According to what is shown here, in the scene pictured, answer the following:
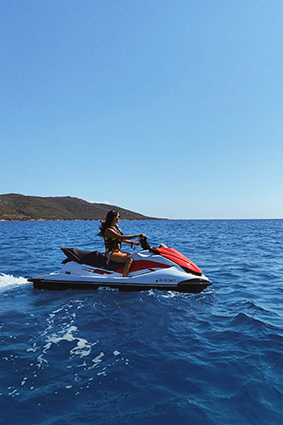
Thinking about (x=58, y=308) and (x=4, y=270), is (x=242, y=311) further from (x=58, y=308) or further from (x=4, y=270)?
(x=4, y=270)

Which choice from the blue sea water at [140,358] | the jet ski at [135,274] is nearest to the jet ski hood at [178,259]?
the jet ski at [135,274]

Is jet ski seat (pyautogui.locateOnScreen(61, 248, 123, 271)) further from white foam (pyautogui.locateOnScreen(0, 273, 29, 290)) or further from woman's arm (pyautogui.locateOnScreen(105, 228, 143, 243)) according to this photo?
white foam (pyautogui.locateOnScreen(0, 273, 29, 290))

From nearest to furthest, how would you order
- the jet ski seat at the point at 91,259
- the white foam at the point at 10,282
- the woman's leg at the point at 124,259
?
1. the woman's leg at the point at 124,259
2. the jet ski seat at the point at 91,259
3. the white foam at the point at 10,282

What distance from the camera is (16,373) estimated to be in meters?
3.90

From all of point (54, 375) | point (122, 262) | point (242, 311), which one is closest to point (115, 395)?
point (54, 375)

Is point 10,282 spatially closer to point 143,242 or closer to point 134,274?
point 134,274

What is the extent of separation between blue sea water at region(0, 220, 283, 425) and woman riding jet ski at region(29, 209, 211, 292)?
0.99 ft

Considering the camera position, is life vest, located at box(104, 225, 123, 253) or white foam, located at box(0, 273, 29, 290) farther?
white foam, located at box(0, 273, 29, 290)

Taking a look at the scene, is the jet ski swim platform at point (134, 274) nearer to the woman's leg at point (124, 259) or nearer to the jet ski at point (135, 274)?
the jet ski at point (135, 274)

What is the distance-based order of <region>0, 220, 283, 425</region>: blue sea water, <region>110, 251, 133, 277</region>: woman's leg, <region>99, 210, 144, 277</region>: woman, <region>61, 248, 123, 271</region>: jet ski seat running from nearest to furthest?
<region>0, 220, 283, 425</region>: blue sea water → <region>99, 210, 144, 277</region>: woman → <region>110, 251, 133, 277</region>: woman's leg → <region>61, 248, 123, 271</region>: jet ski seat

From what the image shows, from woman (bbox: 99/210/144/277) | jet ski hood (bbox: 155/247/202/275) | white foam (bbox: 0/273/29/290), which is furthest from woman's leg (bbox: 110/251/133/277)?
white foam (bbox: 0/273/29/290)

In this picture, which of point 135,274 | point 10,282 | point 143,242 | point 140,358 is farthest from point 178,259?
point 10,282

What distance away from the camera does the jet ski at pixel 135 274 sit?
7.88 metres

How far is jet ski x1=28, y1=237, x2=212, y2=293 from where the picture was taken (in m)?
7.88
